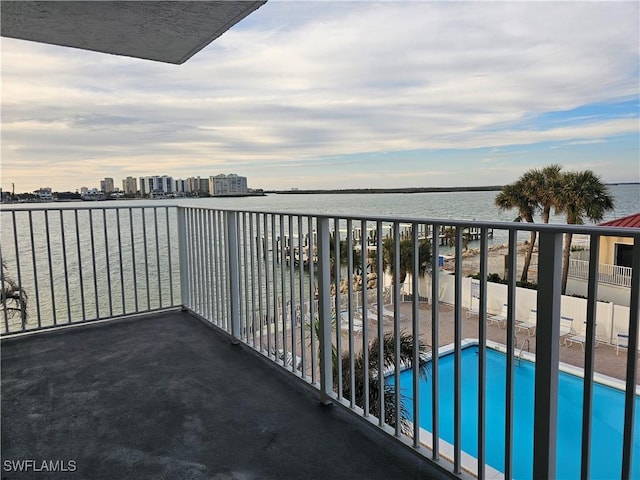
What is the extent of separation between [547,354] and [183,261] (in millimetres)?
3553

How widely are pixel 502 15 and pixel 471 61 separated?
5605 mm

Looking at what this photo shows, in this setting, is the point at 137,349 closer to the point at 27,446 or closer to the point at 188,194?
the point at 27,446

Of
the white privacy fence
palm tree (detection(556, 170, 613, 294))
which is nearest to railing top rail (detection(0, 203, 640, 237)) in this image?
the white privacy fence

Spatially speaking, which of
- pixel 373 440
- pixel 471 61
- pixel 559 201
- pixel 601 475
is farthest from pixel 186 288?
pixel 559 201

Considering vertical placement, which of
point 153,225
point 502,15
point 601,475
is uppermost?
point 502,15

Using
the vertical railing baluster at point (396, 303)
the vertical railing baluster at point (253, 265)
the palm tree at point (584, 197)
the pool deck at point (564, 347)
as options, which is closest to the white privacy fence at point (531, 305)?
the pool deck at point (564, 347)

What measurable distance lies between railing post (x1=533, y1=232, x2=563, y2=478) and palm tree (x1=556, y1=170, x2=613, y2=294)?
20.9 meters

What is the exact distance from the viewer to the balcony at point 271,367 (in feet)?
4.43

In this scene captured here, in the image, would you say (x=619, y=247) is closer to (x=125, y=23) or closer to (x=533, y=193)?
(x=125, y=23)

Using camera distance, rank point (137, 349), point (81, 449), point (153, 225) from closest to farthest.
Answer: point (81, 449)
point (137, 349)
point (153, 225)

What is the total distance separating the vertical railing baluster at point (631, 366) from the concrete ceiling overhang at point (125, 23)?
1.91m

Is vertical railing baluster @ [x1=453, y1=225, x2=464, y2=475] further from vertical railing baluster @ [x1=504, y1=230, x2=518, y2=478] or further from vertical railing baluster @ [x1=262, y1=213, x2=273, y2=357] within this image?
vertical railing baluster @ [x1=262, y1=213, x2=273, y2=357]

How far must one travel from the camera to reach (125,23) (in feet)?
7.66

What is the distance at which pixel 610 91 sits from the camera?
22391 millimetres
